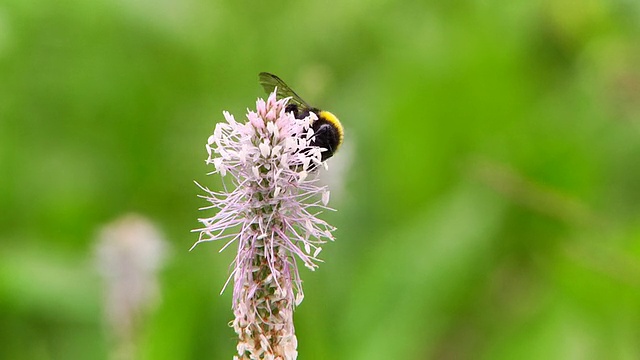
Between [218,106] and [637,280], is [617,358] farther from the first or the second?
[218,106]

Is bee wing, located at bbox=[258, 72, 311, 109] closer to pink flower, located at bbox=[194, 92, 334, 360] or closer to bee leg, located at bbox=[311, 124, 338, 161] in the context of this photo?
bee leg, located at bbox=[311, 124, 338, 161]

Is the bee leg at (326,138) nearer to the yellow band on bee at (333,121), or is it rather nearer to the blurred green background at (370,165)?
the yellow band on bee at (333,121)

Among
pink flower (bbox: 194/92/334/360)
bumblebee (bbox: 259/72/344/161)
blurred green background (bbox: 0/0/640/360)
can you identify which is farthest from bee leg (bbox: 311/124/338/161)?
blurred green background (bbox: 0/0/640/360)

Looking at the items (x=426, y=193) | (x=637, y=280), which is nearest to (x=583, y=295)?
(x=637, y=280)

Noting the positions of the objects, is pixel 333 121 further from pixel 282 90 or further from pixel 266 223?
pixel 266 223

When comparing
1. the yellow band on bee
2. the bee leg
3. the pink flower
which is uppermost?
the yellow band on bee

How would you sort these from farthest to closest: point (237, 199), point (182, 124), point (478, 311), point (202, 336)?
point (182, 124)
point (478, 311)
point (202, 336)
point (237, 199)
